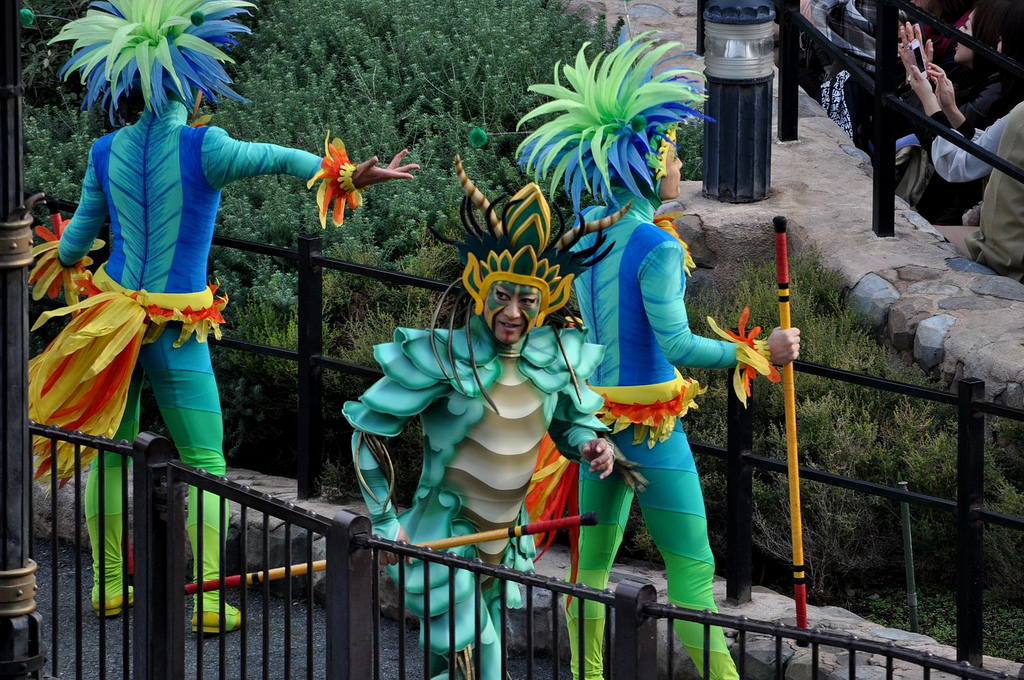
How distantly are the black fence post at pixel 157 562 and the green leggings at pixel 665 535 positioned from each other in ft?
3.91

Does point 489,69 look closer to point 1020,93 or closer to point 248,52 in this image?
point 248,52

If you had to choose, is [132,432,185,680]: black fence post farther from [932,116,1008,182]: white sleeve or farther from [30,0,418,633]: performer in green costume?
[932,116,1008,182]: white sleeve

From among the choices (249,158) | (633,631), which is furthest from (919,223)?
(633,631)

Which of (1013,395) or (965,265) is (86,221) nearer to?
(1013,395)

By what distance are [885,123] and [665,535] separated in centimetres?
302

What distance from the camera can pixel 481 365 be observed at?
4133 millimetres

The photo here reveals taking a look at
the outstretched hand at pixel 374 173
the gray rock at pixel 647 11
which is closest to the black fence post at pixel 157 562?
the outstretched hand at pixel 374 173

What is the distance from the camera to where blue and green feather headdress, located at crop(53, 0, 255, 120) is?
5.03 meters

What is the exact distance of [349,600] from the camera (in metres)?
3.46

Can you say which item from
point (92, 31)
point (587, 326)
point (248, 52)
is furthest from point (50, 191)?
point (587, 326)

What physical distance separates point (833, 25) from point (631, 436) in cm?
481

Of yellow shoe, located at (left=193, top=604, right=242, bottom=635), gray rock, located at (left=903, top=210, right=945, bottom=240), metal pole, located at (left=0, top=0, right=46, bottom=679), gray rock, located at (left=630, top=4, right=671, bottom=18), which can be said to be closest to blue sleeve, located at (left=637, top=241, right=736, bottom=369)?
metal pole, located at (left=0, top=0, right=46, bottom=679)

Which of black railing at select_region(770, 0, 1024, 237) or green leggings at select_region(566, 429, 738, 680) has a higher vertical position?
black railing at select_region(770, 0, 1024, 237)

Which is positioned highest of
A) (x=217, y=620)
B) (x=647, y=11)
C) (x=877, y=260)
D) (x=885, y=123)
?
(x=647, y=11)
